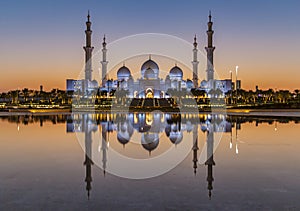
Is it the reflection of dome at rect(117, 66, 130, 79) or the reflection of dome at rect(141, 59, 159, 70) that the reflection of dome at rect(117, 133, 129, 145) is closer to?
the reflection of dome at rect(141, 59, 159, 70)

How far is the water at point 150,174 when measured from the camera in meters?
4.23

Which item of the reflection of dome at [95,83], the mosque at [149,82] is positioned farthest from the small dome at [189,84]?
the reflection of dome at [95,83]

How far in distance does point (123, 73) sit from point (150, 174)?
56761 mm

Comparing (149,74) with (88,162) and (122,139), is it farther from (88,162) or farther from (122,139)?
(88,162)

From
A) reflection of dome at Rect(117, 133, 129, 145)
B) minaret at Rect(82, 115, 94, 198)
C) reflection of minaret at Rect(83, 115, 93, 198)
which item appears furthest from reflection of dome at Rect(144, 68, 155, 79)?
minaret at Rect(82, 115, 94, 198)

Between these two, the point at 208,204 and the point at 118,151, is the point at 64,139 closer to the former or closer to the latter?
the point at 118,151

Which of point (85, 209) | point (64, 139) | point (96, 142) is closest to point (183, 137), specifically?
point (96, 142)

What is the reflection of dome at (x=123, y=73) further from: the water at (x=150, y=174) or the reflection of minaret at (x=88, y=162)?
the water at (x=150, y=174)

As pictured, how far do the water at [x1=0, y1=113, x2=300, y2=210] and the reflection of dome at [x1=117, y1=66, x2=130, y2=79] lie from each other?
171ft

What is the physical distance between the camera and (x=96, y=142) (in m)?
9.55

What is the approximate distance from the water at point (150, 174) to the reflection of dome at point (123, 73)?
52.2 m

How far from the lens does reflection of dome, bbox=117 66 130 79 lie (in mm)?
61781

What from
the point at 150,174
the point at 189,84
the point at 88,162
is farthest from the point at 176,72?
the point at 150,174

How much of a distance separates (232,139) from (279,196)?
18.4ft
